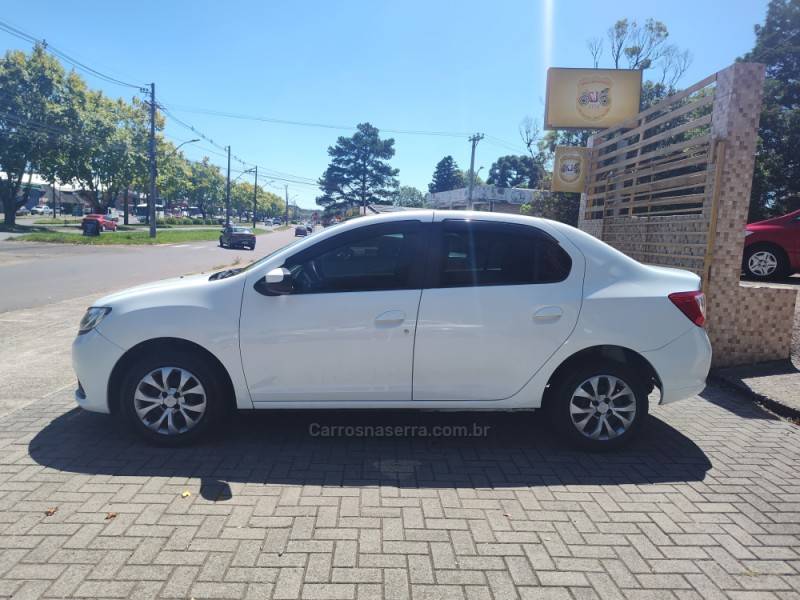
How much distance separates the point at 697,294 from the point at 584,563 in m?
2.25

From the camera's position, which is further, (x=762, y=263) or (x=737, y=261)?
(x=762, y=263)

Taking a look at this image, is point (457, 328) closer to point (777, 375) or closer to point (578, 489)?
point (578, 489)

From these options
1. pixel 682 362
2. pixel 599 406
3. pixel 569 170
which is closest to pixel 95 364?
pixel 599 406

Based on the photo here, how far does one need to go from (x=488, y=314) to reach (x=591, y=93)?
13962mm

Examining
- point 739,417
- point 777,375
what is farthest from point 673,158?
point 739,417

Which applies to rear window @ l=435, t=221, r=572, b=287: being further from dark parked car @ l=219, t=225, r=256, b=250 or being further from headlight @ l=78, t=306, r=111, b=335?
dark parked car @ l=219, t=225, r=256, b=250

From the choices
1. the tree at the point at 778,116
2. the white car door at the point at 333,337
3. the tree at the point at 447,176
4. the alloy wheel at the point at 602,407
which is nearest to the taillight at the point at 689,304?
the alloy wheel at the point at 602,407

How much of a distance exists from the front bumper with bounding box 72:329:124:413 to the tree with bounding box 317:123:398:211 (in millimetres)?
76063

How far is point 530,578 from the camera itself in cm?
263

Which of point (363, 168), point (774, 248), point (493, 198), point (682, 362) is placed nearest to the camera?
point (682, 362)

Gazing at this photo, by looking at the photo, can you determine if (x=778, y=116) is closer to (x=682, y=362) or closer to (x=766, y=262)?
(x=766, y=262)

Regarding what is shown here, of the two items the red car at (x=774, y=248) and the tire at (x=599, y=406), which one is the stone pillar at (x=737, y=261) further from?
the red car at (x=774, y=248)

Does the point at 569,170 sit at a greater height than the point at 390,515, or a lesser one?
greater

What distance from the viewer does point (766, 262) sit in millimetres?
10609
